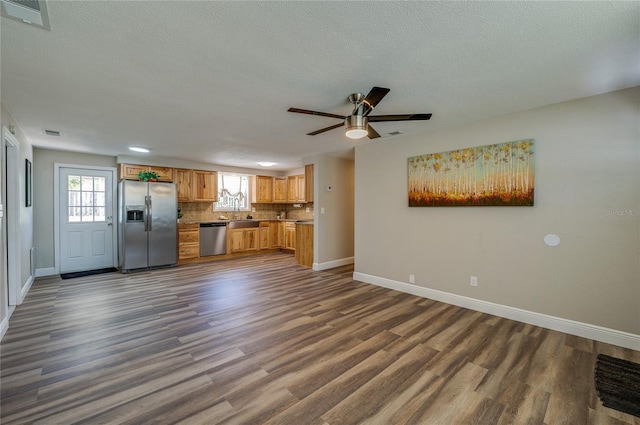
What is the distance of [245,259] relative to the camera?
725 centimetres

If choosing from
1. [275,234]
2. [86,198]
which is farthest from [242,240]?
[86,198]

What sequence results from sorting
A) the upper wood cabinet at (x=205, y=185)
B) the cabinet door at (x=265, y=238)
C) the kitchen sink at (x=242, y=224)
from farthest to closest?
the cabinet door at (x=265, y=238)
the kitchen sink at (x=242, y=224)
the upper wood cabinet at (x=205, y=185)

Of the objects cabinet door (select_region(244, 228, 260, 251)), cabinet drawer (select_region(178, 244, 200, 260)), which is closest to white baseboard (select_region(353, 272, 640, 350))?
cabinet door (select_region(244, 228, 260, 251))

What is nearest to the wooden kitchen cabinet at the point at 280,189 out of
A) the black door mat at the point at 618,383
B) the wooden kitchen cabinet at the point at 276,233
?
the wooden kitchen cabinet at the point at 276,233

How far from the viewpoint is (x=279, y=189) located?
862 cm

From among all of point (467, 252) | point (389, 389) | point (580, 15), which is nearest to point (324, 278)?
point (467, 252)

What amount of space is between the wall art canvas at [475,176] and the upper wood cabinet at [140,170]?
542 cm

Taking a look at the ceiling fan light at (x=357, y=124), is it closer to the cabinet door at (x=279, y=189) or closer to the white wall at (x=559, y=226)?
the white wall at (x=559, y=226)

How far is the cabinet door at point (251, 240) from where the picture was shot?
25.1ft

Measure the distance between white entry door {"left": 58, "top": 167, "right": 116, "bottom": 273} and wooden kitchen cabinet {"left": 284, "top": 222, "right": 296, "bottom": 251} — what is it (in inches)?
161

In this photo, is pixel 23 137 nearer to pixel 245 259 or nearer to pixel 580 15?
pixel 245 259

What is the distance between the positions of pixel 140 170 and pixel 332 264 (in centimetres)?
472

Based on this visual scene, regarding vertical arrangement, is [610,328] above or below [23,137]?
below

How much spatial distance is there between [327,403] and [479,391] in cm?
112
